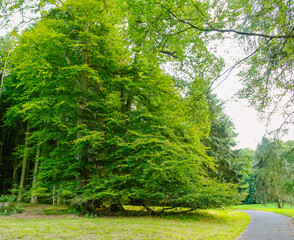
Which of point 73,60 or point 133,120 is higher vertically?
point 73,60

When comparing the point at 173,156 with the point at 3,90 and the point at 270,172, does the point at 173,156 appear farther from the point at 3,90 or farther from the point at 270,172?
the point at 3,90

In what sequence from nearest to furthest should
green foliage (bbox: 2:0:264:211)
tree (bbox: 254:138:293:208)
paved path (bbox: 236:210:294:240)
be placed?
tree (bbox: 254:138:293:208)
paved path (bbox: 236:210:294:240)
green foliage (bbox: 2:0:264:211)

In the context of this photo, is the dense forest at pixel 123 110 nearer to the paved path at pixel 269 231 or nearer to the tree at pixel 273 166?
the tree at pixel 273 166

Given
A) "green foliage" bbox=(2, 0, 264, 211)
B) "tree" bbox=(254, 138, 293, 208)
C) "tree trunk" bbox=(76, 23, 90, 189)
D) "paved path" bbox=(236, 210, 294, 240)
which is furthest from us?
"tree trunk" bbox=(76, 23, 90, 189)

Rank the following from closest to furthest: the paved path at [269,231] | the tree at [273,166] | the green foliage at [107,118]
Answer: the tree at [273,166] < the paved path at [269,231] < the green foliage at [107,118]

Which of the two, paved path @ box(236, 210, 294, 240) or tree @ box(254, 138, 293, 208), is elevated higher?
tree @ box(254, 138, 293, 208)

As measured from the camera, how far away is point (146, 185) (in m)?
8.99

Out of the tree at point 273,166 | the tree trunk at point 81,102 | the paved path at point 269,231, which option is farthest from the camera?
the tree trunk at point 81,102

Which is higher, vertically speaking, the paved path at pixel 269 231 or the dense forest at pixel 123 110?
the dense forest at pixel 123 110

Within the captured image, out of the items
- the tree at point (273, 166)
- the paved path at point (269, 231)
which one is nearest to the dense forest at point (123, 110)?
the tree at point (273, 166)

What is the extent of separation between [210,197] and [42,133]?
8.89 metres

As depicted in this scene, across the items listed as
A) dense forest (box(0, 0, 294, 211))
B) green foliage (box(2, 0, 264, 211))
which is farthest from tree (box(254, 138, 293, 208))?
green foliage (box(2, 0, 264, 211))

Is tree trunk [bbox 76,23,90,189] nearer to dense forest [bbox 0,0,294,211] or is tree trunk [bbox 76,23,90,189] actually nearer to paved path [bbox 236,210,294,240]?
dense forest [bbox 0,0,294,211]

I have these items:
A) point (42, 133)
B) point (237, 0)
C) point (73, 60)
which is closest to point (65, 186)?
point (42, 133)
